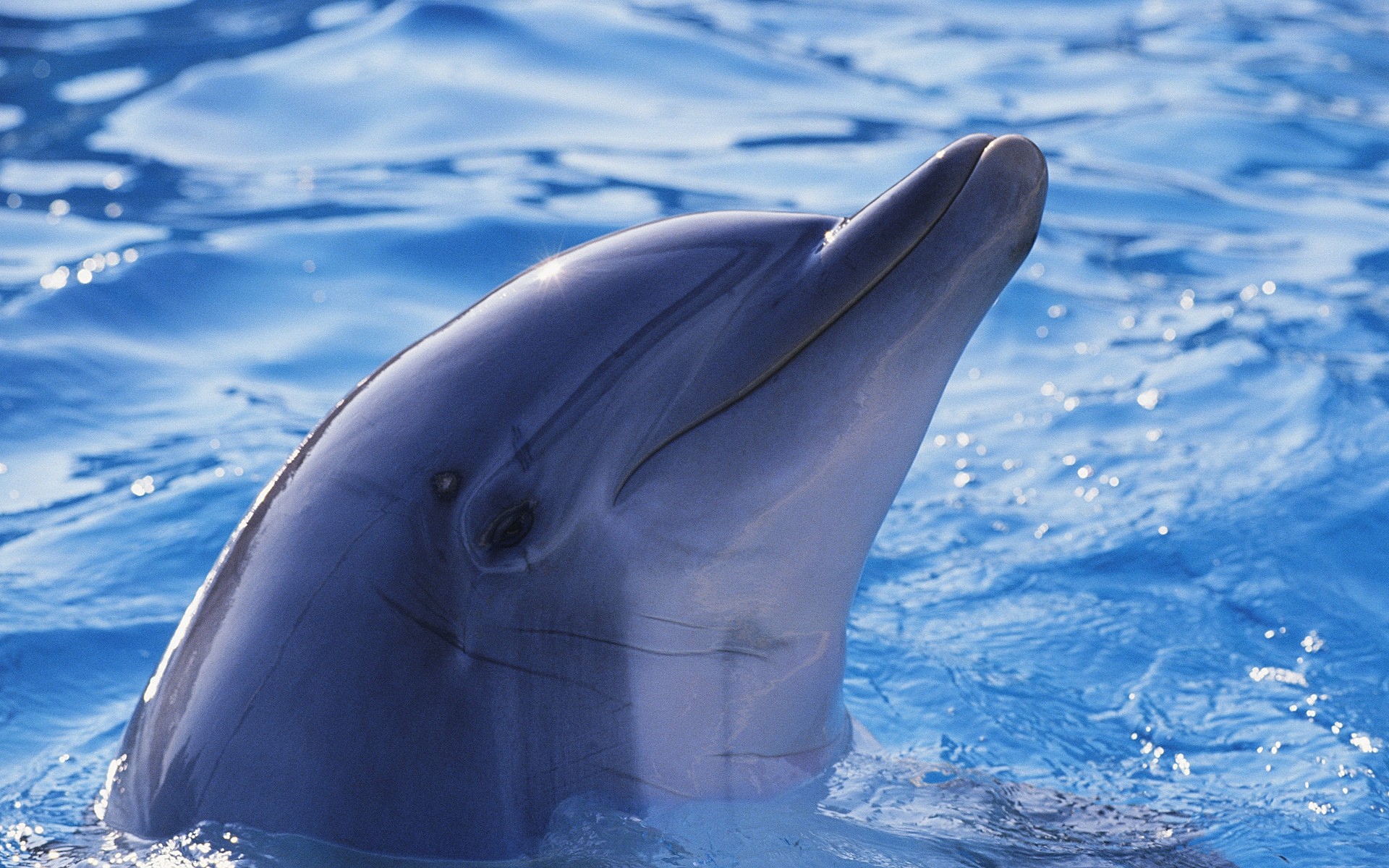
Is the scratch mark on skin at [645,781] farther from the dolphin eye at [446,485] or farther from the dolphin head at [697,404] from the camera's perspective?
the dolphin eye at [446,485]

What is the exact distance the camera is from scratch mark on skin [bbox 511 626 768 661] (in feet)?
9.57

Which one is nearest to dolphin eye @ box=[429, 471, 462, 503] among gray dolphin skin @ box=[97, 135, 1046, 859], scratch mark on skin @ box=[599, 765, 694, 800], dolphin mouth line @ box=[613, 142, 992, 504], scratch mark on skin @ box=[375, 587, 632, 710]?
gray dolphin skin @ box=[97, 135, 1046, 859]

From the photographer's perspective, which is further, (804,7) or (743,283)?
(804,7)

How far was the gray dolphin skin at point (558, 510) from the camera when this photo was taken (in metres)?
2.87

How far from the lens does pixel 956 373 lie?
8180mm

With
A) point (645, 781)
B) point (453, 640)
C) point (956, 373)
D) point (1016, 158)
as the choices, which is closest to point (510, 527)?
point (453, 640)

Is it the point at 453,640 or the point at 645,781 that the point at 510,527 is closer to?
the point at 453,640

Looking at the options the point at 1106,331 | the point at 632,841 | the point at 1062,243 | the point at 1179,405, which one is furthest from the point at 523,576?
the point at 1062,243

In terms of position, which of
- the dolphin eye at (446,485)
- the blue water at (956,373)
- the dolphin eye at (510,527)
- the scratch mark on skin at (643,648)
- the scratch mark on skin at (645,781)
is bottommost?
Answer: the blue water at (956,373)

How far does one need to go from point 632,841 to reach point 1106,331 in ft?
19.8

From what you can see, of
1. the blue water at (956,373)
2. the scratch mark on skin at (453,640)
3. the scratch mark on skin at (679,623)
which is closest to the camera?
the scratch mark on skin at (453,640)

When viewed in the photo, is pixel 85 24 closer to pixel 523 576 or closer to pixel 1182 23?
pixel 1182 23

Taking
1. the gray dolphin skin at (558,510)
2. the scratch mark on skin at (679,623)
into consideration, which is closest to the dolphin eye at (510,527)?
the gray dolphin skin at (558,510)

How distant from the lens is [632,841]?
308 centimetres
